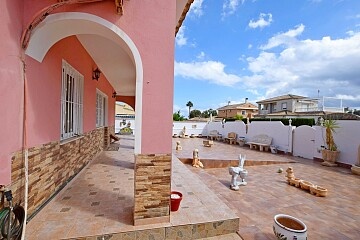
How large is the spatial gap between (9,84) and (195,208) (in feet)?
11.4

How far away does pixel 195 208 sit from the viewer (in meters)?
3.71

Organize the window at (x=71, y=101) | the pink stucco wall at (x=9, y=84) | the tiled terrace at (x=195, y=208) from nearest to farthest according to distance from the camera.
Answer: the pink stucco wall at (x=9, y=84)
the tiled terrace at (x=195, y=208)
the window at (x=71, y=101)

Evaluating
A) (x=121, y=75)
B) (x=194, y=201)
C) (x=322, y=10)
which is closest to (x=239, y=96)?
(x=322, y=10)

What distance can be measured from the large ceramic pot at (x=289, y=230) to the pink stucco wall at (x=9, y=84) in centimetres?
382

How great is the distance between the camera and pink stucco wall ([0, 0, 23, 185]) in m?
2.41

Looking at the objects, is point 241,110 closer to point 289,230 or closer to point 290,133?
point 290,133

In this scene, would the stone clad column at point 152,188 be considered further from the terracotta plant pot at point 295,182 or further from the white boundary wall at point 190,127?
the white boundary wall at point 190,127

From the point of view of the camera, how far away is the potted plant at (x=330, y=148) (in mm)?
9664

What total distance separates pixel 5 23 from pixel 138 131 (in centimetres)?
211

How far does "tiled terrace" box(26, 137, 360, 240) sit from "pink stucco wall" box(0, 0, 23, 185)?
1208 millimetres

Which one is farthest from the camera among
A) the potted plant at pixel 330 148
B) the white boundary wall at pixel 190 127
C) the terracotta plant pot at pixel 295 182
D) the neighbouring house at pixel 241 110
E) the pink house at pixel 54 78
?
the neighbouring house at pixel 241 110

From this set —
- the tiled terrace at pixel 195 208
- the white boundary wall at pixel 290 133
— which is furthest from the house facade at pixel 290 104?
the tiled terrace at pixel 195 208

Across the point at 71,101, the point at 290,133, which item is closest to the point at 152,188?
the point at 71,101

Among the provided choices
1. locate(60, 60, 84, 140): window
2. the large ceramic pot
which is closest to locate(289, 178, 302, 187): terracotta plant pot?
the large ceramic pot
